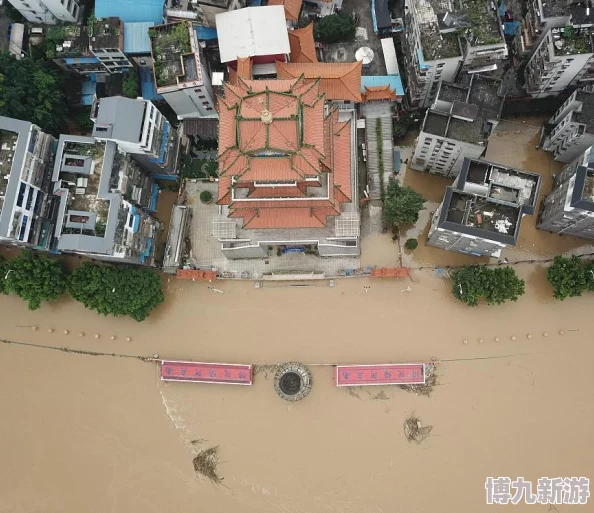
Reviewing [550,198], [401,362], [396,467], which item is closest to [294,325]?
[401,362]

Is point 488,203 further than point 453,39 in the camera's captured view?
No

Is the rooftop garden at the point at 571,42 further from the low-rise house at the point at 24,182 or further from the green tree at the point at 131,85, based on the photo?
the low-rise house at the point at 24,182

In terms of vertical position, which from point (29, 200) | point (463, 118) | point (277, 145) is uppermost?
point (463, 118)

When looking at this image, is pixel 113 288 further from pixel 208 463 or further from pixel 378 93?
pixel 378 93

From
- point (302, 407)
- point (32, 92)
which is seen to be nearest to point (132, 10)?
point (32, 92)

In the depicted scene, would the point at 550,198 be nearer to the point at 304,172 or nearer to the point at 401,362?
the point at 401,362

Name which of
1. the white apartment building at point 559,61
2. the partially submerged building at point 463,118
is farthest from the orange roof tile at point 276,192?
the white apartment building at point 559,61
